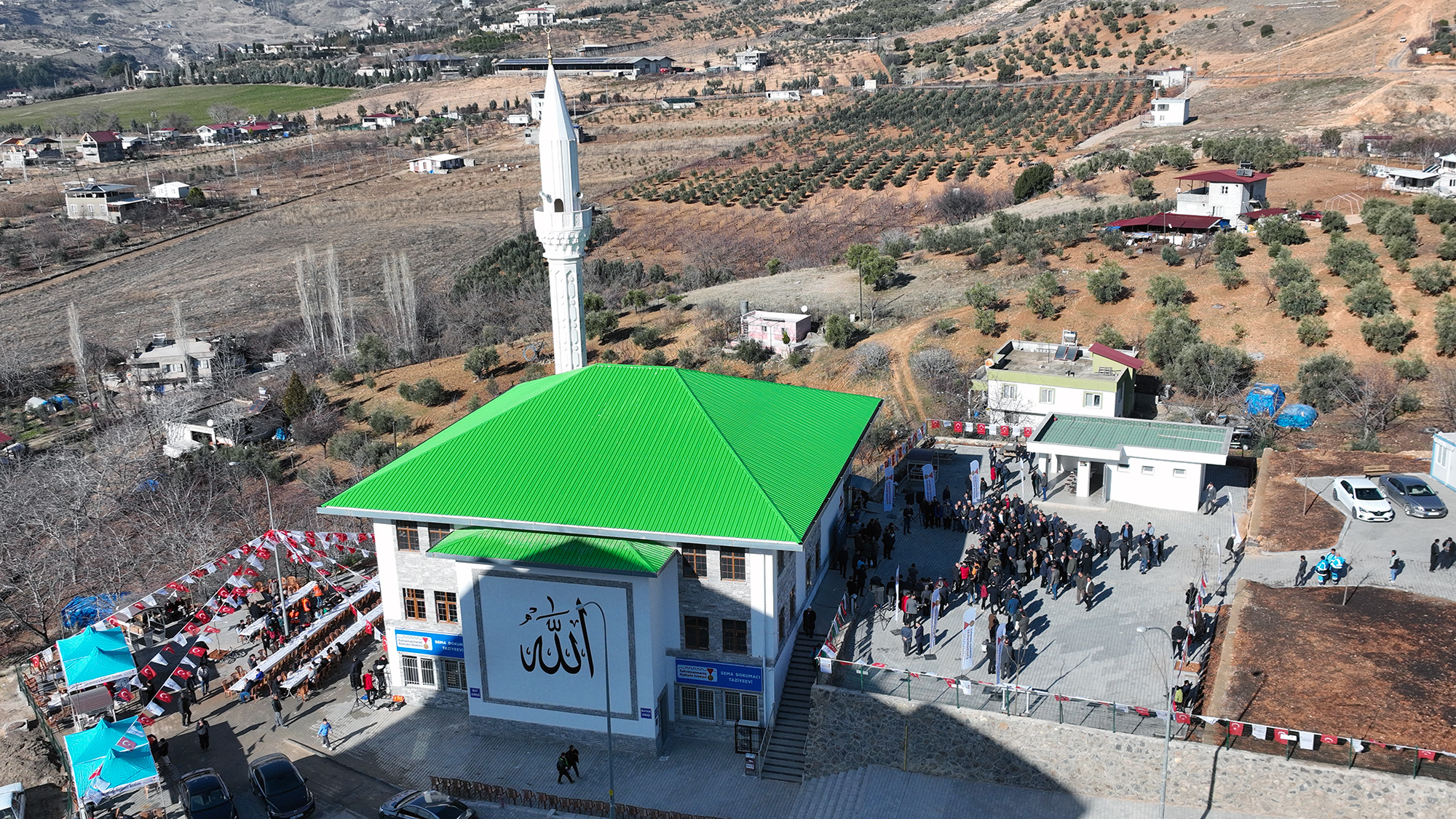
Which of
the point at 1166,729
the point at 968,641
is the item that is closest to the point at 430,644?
the point at 968,641

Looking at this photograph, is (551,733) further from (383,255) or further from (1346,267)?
(383,255)

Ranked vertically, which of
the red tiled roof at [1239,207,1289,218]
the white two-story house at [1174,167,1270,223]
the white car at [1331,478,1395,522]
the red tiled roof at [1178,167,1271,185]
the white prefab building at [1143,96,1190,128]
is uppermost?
the white prefab building at [1143,96,1190,128]

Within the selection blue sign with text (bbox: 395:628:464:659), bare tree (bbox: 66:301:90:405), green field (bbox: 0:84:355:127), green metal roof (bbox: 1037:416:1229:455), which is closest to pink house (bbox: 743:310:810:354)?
green metal roof (bbox: 1037:416:1229:455)

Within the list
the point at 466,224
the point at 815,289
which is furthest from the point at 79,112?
the point at 815,289

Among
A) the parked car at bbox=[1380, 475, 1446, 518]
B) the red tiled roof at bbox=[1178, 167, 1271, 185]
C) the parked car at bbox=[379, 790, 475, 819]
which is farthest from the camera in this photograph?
the red tiled roof at bbox=[1178, 167, 1271, 185]

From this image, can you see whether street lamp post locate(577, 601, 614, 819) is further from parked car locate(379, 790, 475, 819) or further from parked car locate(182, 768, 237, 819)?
parked car locate(182, 768, 237, 819)

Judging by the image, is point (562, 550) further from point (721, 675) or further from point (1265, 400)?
point (1265, 400)

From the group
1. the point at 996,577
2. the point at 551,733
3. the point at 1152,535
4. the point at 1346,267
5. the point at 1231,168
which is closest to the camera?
the point at 551,733
